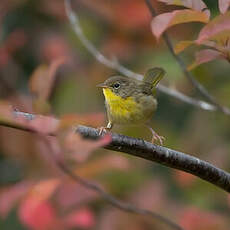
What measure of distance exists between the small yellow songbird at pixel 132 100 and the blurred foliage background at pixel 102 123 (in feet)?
0.35

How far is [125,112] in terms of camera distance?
3.74m

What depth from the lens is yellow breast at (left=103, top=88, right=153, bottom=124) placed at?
3.72m

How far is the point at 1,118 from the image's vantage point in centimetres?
186

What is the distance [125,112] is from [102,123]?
0.72 ft

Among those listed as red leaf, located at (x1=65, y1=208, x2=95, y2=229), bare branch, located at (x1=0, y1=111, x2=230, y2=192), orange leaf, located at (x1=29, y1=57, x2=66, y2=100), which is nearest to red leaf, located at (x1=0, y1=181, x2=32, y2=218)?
red leaf, located at (x1=65, y1=208, x2=95, y2=229)

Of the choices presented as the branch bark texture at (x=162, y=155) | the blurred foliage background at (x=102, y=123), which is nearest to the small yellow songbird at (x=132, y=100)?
the blurred foliage background at (x=102, y=123)

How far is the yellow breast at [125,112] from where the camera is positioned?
12.2 ft

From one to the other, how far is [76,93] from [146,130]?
111 cm

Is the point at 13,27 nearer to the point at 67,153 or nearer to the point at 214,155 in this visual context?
the point at 214,155

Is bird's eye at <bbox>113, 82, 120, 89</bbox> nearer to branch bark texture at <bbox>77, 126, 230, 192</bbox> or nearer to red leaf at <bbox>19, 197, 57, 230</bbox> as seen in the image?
red leaf at <bbox>19, 197, 57, 230</bbox>

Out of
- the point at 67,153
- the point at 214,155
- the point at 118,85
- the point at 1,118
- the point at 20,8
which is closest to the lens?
the point at 1,118

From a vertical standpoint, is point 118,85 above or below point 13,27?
above

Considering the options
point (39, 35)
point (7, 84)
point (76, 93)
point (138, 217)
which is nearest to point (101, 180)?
point (138, 217)

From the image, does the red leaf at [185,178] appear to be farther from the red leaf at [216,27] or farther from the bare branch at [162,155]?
the red leaf at [216,27]
